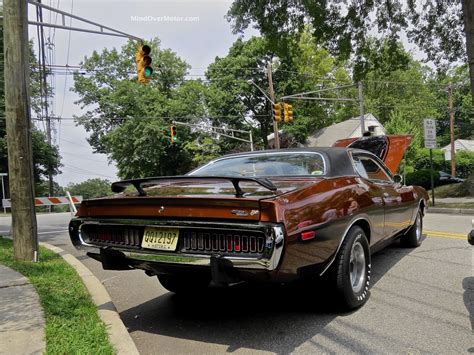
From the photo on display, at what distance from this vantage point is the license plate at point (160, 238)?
10.6ft

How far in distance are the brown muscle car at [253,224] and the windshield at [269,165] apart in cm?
1

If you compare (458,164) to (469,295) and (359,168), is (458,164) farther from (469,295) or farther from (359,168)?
(469,295)

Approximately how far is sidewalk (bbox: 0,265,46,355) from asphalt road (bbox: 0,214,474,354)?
2.40 feet

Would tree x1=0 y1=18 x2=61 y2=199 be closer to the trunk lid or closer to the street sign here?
the street sign

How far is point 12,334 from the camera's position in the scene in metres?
3.17

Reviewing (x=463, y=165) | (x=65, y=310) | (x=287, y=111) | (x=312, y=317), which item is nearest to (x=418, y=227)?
(x=312, y=317)

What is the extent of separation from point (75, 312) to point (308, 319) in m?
2.03

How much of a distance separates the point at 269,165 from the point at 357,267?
133cm

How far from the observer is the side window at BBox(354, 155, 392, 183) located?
468cm

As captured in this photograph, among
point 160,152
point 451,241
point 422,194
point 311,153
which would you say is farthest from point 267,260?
point 160,152

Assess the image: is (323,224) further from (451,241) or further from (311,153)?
(451,241)

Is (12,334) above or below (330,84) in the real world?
below

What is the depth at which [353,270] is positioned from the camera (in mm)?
3828

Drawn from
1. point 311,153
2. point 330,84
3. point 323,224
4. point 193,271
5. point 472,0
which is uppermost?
point 330,84
